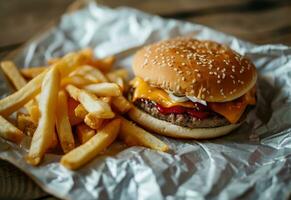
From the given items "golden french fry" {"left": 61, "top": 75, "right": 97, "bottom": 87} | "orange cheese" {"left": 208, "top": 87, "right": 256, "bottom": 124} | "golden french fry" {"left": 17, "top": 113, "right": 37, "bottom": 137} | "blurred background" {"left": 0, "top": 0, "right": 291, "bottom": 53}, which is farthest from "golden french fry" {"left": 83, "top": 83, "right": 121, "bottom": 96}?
"blurred background" {"left": 0, "top": 0, "right": 291, "bottom": 53}

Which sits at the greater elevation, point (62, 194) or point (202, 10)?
point (62, 194)

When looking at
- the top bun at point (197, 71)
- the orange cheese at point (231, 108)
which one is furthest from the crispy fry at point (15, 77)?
the orange cheese at point (231, 108)

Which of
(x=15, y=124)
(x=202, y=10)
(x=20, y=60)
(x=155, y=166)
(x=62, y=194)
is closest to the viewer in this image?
(x=62, y=194)

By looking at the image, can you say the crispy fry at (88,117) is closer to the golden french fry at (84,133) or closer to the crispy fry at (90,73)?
the golden french fry at (84,133)

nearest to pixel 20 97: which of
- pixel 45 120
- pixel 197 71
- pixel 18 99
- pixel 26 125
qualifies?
pixel 18 99

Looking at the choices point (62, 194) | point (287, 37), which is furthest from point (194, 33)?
point (62, 194)

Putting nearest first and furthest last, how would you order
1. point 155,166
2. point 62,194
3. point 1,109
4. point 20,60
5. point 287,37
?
point 62,194
point 155,166
point 1,109
point 20,60
point 287,37

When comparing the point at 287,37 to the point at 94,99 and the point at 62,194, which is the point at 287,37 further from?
the point at 62,194

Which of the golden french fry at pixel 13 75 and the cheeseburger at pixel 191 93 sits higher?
the golden french fry at pixel 13 75
